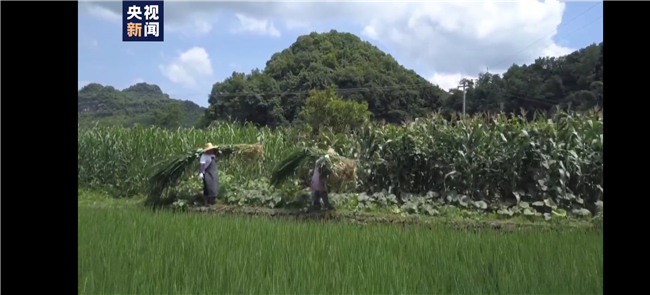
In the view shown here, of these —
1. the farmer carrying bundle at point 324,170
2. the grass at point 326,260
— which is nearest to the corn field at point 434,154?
the farmer carrying bundle at point 324,170

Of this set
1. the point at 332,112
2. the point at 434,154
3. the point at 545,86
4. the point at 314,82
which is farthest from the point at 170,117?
the point at 545,86

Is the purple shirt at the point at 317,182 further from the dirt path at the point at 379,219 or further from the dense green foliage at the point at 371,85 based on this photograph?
the dense green foliage at the point at 371,85

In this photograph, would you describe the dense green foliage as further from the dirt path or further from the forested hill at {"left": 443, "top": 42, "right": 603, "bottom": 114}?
the dirt path

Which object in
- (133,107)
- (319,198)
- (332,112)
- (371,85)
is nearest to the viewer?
(133,107)

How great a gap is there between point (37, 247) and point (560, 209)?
542 centimetres

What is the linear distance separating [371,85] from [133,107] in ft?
8.45

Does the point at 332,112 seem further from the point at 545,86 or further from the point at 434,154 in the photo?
the point at 545,86

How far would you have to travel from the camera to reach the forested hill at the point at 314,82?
16.3 feet

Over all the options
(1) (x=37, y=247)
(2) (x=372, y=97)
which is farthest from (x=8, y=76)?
(2) (x=372, y=97)

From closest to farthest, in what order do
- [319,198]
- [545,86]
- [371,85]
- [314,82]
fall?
[545,86] < [314,82] < [371,85] < [319,198]

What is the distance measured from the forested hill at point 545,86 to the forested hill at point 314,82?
670 mm

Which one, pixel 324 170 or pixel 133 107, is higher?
pixel 133 107

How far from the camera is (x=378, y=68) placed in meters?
5.30

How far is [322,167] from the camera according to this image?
584cm
